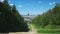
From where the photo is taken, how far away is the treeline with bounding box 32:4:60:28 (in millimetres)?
3037

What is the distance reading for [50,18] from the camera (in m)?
3.12

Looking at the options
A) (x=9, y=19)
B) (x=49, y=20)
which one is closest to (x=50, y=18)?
(x=49, y=20)

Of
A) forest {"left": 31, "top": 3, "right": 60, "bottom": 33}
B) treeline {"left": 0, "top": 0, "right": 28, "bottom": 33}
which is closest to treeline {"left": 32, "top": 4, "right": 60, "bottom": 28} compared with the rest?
forest {"left": 31, "top": 3, "right": 60, "bottom": 33}

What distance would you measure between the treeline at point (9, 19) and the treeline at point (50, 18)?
0.35 meters

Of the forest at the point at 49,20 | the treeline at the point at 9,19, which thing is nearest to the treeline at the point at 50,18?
the forest at the point at 49,20

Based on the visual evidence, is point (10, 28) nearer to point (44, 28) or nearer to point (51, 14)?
point (44, 28)

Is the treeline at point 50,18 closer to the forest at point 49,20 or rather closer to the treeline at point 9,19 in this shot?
the forest at point 49,20

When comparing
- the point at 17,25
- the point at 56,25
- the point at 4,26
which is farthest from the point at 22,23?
the point at 56,25

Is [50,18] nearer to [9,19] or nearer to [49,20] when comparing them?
[49,20]

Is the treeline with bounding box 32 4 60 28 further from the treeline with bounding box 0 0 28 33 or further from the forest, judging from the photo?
the treeline with bounding box 0 0 28 33

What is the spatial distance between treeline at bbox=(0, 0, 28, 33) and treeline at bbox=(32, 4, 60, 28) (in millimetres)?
351

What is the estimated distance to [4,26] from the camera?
3.03 meters

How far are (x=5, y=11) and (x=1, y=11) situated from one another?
0.09 m

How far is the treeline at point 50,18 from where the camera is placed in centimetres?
304
